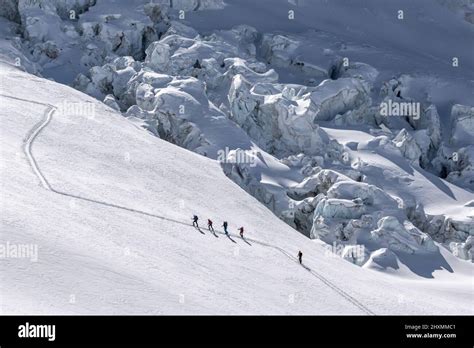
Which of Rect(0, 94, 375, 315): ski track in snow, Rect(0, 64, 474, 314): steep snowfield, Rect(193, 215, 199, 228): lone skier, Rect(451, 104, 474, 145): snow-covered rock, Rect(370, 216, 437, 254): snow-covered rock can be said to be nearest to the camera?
Rect(0, 64, 474, 314): steep snowfield

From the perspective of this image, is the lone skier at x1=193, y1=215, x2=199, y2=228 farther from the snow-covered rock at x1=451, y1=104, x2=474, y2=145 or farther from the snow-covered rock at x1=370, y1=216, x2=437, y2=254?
the snow-covered rock at x1=451, y1=104, x2=474, y2=145

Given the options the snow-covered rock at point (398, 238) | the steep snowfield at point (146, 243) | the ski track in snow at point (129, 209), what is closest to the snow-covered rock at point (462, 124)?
the snow-covered rock at point (398, 238)

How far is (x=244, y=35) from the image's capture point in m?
74.4

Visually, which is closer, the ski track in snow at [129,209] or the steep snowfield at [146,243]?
the steep snowfield at [146,243]

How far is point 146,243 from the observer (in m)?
33.5

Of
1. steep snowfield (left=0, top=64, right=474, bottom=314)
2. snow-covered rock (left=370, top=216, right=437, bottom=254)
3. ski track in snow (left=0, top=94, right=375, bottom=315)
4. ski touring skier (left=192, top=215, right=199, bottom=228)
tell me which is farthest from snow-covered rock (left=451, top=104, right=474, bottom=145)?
ski touring skier (left=192, top=215, right=199, bottom=228)

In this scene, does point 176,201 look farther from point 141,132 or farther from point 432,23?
point 432,23

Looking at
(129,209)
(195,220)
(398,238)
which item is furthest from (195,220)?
(398,238)

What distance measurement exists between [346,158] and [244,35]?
2390 centimetres

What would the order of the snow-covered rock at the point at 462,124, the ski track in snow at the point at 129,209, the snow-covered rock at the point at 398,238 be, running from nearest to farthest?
the ski track in snow at the point at 129,209, the snow-covered rock at the point at 398,238, the snow-covered rock at the point at 462,124

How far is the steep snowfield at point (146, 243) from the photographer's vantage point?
26.5 m

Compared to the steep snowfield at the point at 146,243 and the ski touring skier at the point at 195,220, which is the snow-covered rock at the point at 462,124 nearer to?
the steep snowfield at the point at 146,243

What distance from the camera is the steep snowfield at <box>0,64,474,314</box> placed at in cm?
2648

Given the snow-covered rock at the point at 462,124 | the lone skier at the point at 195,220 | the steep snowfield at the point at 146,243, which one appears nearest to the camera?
the steep snowfield at the point at 146,243
